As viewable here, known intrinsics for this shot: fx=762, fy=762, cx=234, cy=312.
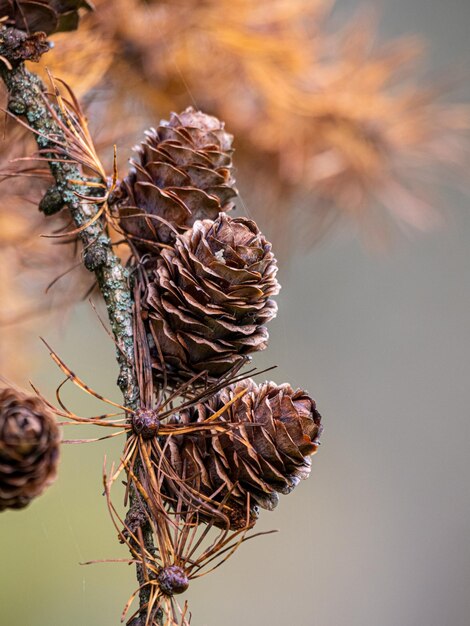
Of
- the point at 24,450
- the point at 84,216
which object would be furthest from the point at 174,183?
the point at 24,450

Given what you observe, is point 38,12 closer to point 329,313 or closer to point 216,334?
point 216,334

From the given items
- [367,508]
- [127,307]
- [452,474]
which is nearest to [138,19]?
[127,307]

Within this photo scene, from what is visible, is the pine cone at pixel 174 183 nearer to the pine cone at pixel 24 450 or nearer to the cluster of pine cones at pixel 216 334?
the cluster of pine cones at pixel 216 334

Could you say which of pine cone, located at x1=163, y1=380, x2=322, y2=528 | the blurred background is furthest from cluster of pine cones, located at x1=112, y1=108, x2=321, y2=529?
the blurred background

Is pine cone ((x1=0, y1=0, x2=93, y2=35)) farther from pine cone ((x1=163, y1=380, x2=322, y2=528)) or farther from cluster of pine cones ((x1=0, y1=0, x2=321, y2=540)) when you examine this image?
pine cone ((x1=163, y1=380, x2=322, y2=528))

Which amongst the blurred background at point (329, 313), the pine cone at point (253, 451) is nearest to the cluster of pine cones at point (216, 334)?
the pine cone at point (253, 451)
